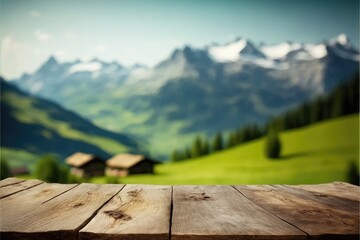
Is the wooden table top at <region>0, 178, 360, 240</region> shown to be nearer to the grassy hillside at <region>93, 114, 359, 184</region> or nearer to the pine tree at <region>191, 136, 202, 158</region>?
the grassy hillside at <region>93, 114, 359, 184</region>

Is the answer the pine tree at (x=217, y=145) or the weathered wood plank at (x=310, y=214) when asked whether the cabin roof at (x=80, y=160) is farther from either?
the weathered wood plank at (x=310, y=214)

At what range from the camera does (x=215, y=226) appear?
153cm

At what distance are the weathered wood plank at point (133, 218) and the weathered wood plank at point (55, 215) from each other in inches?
2.4

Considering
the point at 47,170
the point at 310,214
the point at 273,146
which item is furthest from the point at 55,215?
the point at 273,146

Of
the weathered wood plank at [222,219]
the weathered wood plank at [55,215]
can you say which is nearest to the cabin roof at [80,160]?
the weathered wood plank at [55,215]

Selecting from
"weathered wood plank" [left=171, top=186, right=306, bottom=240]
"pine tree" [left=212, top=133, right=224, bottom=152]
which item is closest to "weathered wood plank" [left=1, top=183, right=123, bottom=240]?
"weathered wood plank" [left=171, top=186, right=306, bottom=240]

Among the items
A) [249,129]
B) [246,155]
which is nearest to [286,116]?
[249,129]

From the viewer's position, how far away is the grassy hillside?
206ft

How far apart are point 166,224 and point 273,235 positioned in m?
0.47

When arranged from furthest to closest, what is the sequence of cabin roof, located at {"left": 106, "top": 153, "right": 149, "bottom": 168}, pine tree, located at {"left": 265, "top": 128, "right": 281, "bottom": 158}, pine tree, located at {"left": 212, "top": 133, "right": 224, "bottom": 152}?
pine tree, located at {"left": 212, "top": 133, "right": 224, "bottom": 152}
pine tree, located at {"left": 265, "top": 128, "right": 281, "bottom": 158}
cabin roof, located at {"left": 106, "top": 153, "right": 149, "bottom": 168}

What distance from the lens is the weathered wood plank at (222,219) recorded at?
142 centimetres

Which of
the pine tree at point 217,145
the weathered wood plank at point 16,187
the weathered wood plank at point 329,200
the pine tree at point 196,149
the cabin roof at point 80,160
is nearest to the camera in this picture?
the weathered wood plank at point 329,200

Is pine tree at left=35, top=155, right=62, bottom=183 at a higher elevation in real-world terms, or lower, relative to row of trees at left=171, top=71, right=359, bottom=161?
lower

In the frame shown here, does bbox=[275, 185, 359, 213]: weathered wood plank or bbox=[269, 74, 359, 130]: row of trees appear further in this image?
bbox=[269, 74, 359, 130]: row of trees
